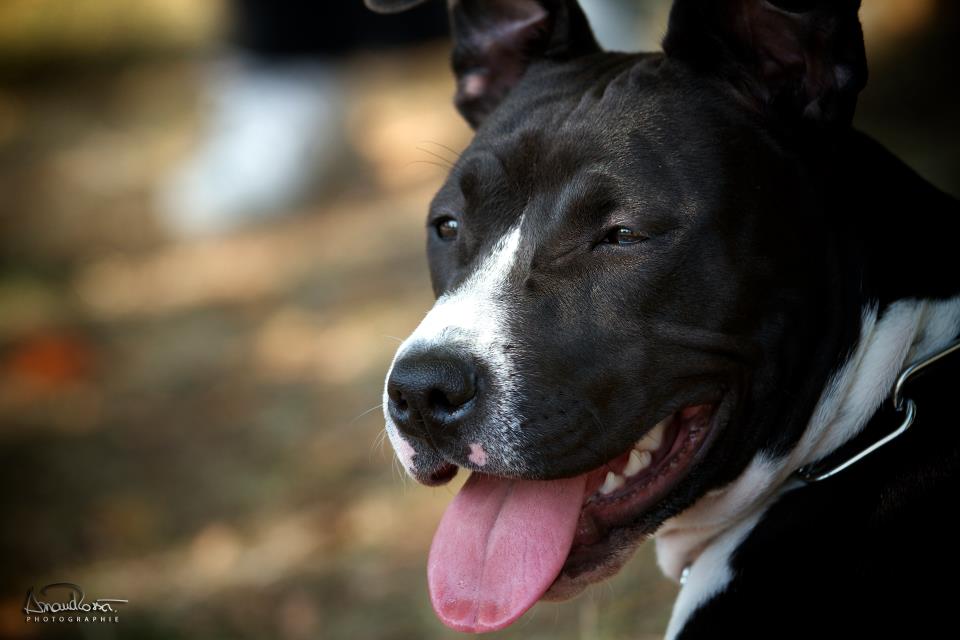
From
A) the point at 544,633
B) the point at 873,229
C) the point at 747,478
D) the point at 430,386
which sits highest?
the point at 873,229

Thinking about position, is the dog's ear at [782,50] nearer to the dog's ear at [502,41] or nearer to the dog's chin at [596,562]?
the dog's ear at [502,41]

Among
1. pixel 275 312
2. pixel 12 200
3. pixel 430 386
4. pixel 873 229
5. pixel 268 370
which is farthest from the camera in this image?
pixel 12 200

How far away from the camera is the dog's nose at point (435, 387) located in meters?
2.79

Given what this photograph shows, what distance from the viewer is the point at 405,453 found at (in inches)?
119

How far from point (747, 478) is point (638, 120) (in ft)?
3.53

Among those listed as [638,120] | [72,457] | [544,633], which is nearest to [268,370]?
[72,457]

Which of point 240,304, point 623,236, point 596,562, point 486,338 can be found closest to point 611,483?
point 596,562

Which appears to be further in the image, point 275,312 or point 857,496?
point 275,312

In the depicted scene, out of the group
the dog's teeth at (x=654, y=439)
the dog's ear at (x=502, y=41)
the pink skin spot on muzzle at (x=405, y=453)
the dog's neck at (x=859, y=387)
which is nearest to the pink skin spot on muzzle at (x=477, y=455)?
the pink skin spot on muzzle at (x=405, y=453)

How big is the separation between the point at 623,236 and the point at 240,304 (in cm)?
614

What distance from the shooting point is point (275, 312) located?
8461 millimetres

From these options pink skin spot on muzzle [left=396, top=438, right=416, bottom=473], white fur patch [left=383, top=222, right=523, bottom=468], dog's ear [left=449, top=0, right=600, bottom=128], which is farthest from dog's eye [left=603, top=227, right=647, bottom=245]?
dog's ear [left=449, top=0, right=600, bottom=128]

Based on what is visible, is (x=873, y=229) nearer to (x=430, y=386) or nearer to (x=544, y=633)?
(x=430, y=386)

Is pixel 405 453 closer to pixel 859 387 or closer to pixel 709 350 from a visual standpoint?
pixel 709 350
